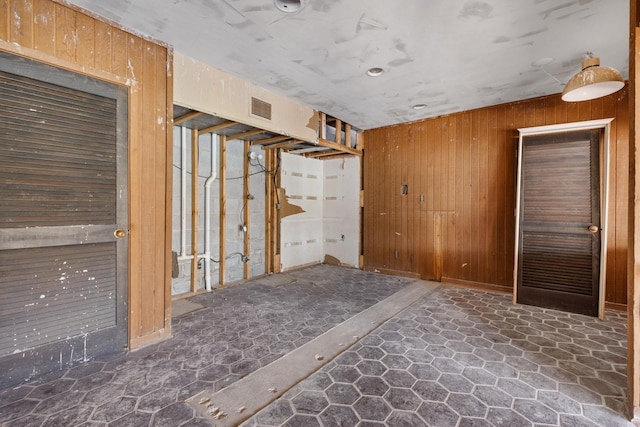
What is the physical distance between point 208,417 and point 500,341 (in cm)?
243

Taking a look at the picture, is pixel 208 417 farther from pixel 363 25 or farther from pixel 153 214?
pixel 363 25

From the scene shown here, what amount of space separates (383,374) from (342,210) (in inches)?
156

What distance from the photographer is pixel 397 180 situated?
5.09 metres

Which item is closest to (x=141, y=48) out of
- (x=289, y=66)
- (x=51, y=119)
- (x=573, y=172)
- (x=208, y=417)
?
(x=51, y=119)

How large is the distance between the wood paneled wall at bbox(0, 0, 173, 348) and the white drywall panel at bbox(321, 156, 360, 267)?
3.62 metres

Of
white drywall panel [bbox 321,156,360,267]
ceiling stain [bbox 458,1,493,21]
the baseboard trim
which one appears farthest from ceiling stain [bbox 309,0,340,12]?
the baseboard trim

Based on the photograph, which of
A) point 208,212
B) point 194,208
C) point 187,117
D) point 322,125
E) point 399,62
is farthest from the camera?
point 322,125

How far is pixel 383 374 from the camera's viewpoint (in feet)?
6.84

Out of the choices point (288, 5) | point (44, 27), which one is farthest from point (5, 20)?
point (288, 5)

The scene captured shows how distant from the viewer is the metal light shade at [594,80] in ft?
7.56

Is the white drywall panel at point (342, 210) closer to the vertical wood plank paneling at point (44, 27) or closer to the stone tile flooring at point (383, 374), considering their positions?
the stone tile flooring at point (383, 374)

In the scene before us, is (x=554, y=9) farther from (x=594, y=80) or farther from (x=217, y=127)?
(x=217, y=127)

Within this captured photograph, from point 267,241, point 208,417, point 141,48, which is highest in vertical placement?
point 141,48

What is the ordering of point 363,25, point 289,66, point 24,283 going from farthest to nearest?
point 289,66 < point 363,25 < point 24,283
